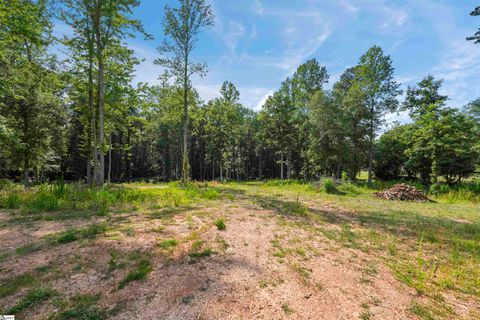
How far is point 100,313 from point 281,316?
1.79m

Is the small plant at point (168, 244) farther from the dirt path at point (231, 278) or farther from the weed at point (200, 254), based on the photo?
the weed at point (200, 254)

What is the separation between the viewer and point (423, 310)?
2.32 m

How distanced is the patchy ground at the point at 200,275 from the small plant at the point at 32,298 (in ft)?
0.04

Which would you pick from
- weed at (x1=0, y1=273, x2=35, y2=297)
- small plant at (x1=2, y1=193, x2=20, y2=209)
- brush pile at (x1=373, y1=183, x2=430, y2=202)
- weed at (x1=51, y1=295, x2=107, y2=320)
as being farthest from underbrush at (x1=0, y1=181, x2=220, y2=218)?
brush pile at (x1=373, y1=183, x2=430, y2=202)

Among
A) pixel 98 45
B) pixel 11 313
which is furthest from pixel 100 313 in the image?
pixel 98 45

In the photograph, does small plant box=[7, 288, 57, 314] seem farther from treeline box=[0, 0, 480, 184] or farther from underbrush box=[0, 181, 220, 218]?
treeline box=[0, 0, 480, 184]

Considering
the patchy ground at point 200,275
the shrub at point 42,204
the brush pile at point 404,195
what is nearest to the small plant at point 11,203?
the shrub at point 42,204

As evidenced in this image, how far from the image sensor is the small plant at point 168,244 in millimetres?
3489

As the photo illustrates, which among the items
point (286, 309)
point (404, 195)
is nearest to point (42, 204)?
point (286, 309)

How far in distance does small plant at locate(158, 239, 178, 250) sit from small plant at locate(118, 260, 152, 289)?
0.54 m

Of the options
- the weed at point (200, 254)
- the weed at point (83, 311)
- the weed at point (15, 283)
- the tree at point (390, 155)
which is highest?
the tree at point (390, 155)

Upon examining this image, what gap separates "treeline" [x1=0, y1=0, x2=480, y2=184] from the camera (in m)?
10.0

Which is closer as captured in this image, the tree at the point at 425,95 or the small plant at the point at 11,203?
the small plant at the point at 11,203

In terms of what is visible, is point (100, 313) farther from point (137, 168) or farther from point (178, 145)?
point (137, 168)
